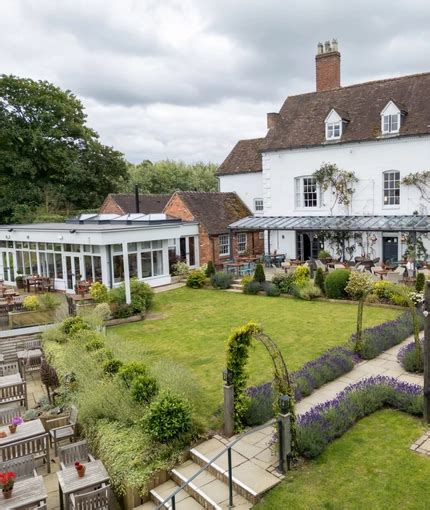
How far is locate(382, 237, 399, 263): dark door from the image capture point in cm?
2312

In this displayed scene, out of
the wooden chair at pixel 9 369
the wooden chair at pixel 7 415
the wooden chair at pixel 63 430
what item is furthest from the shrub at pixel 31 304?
the wooden chair at pixel 63 430

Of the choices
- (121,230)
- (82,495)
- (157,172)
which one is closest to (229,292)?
(121,230)

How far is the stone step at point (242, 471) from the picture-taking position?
19.7 ft

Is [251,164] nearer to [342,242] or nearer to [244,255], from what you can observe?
[244,255]

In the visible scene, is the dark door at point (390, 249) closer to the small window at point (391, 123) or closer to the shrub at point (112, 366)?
the small window at point (391, 123)

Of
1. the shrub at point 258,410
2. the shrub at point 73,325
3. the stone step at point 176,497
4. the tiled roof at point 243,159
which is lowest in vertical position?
the stone step at point 176,497

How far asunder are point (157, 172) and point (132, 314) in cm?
4315

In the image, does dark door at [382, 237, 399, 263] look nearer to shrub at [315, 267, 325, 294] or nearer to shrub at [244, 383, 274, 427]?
shrub at [315, 267, 325, 294]

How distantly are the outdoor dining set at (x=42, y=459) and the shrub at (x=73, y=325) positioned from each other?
2.22 metres

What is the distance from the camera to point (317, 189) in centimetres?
2566

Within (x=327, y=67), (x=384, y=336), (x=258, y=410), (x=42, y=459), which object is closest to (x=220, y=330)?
(x=384, y=336)

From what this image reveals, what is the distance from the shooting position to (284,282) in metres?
19.7

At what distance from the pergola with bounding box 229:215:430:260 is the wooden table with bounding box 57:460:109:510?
52.9ft

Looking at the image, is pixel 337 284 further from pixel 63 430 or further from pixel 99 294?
pixel 63 430
